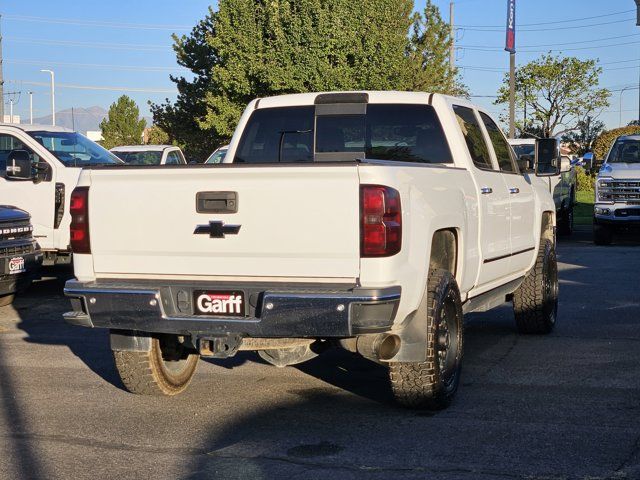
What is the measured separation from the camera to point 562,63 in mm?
68438

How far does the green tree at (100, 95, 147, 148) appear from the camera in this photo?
222ft

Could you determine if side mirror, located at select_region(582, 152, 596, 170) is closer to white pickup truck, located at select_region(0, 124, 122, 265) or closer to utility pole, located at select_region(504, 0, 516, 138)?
white pickup truck, located at select_region(0, 124, 122, 265)

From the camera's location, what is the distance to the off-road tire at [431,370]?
239 inches

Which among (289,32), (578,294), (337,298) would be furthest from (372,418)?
→ (289,32)

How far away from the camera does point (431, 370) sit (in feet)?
19.8

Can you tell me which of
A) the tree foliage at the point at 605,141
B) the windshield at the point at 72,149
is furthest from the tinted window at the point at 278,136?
the tree foliage at the point at 605,141

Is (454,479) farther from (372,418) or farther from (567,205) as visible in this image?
(567,205)

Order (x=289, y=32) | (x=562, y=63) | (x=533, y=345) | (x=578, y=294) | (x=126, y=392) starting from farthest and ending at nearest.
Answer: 1. (x=562, y=63)
2. (x=289, y=32)
3. (x=578, y=294)
4. (x=533, y=345)
5. (x=126, y=392)

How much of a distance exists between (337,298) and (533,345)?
13.0 feet

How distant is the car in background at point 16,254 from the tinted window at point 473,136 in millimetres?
5267

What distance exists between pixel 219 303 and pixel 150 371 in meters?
1.14

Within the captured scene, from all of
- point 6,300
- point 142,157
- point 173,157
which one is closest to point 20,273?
point 6,300

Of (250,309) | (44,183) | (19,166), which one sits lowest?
(250,309)

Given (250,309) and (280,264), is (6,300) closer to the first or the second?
(250,309)
